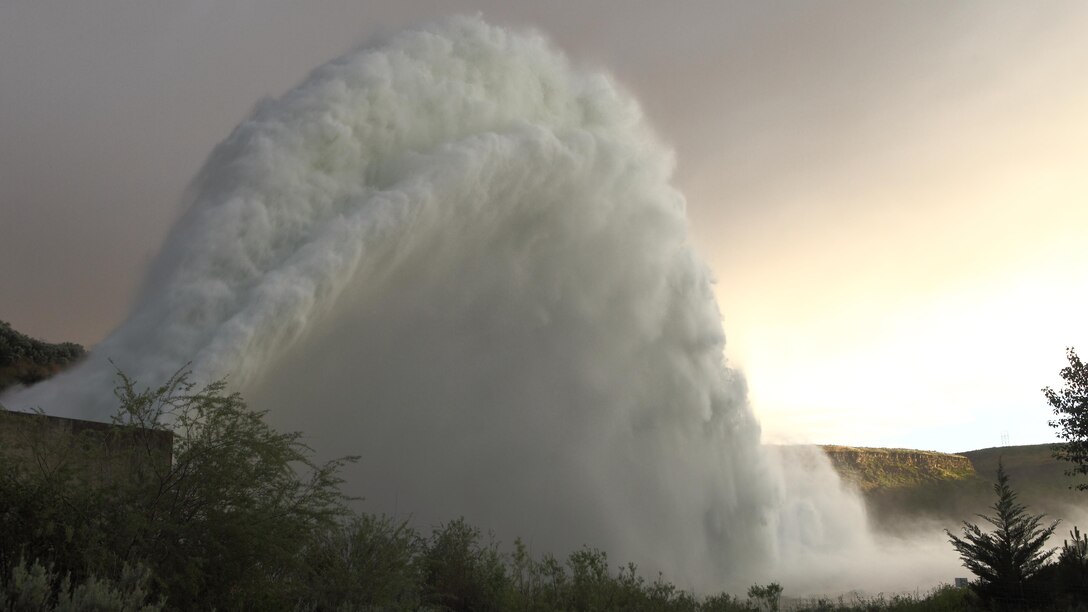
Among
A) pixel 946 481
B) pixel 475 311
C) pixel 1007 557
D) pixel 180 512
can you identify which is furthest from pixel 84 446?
pixel 946 481

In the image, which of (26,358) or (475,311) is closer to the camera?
(475,311)

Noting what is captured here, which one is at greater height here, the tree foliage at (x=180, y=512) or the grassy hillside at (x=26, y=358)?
the grassy hillside at (x=26, y=358)

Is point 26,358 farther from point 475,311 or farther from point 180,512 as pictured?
point 180,512

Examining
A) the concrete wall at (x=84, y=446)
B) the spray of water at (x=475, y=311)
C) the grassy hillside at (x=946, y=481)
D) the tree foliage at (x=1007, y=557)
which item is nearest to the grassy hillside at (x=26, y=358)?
the spray of water at (x=475, y=311)

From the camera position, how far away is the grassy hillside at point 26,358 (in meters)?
25.6

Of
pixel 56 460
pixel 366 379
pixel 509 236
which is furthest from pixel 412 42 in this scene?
pixel 56 460

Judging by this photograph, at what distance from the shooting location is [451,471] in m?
15.6

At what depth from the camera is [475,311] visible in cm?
1684

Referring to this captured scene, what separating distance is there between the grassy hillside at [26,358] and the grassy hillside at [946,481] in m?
40.5

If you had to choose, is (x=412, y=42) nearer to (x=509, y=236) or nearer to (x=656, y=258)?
(x=509, y=236)

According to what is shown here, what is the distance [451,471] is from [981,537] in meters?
9.61

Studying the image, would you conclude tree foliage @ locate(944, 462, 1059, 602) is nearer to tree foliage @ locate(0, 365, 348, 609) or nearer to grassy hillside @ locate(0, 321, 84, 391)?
tree foliage @ locate(0, 365, 348, 609)

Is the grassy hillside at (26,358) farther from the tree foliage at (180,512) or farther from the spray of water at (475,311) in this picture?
the tree foliage at (180,512)

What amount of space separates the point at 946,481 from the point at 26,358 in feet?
160
